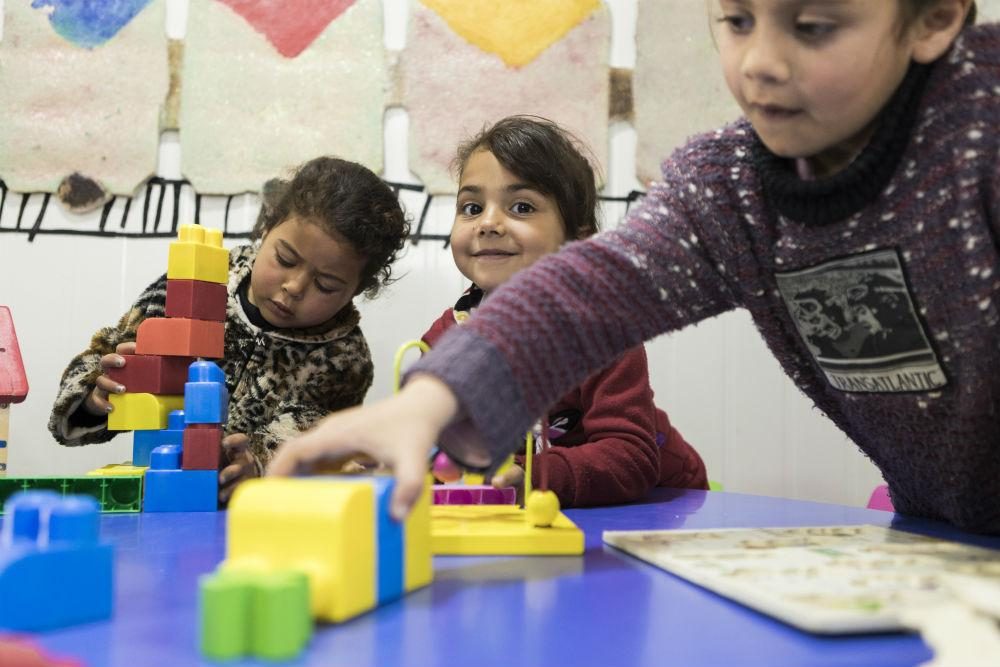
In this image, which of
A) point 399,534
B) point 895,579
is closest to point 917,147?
point 895,579

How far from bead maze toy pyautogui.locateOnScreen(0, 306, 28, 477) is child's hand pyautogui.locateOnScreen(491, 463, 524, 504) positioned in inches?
21.5

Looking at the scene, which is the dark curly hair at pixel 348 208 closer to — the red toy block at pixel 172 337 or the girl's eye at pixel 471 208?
the girl's eye at pixel 471 208

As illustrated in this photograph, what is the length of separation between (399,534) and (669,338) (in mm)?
1256

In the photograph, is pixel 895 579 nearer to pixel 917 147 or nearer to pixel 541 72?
pixel 917 147

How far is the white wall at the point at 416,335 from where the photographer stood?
154 centimetres

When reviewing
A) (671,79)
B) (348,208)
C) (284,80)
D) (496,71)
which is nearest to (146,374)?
(348,208)

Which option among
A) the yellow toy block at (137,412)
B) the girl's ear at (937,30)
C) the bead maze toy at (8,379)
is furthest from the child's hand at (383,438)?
the bead maze toy at (8,379)

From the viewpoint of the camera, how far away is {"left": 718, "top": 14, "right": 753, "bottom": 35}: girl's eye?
554 millimetres

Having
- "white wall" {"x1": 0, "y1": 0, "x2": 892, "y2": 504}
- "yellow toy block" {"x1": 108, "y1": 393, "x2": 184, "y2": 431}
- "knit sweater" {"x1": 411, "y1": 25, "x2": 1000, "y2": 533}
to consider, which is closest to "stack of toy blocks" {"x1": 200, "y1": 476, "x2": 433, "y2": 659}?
"knit sweater" {"x1": 411, "y1": 25, "x2": 1000, "y2": 533}

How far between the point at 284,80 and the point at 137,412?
85 cm

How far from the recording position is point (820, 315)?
0.64 meters

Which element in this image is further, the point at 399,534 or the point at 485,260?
the point at 485,260

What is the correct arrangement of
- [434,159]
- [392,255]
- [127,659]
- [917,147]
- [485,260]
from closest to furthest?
Result: [127,659] → [917,147] → [485,260] → [392,255] → [434,159]

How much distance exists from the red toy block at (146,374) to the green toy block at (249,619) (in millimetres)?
621
